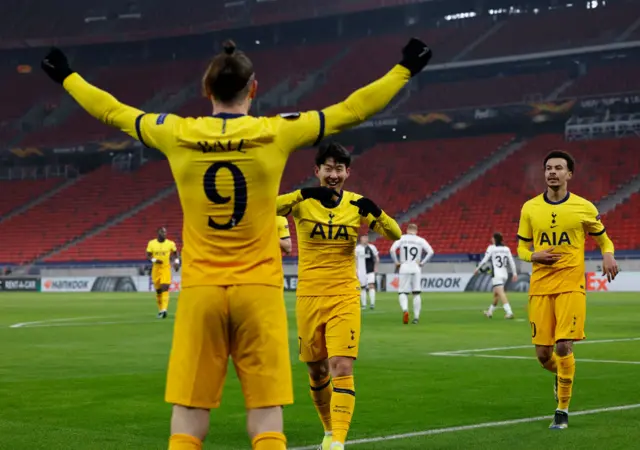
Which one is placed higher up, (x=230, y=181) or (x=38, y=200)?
(x=38, y=200)

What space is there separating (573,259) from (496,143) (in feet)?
150

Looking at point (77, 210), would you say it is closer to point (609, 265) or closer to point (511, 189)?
point (511, 189)

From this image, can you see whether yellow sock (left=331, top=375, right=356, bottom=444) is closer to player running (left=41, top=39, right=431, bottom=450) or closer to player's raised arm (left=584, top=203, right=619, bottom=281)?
player running (left=41, top=39, right=431, bottom=450)

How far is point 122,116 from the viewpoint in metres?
4.99

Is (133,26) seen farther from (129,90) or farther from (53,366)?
(53,366)

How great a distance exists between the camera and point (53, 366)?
15.0 m

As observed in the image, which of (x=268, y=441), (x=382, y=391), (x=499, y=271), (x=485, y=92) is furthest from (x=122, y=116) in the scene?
(x=485, y=92)

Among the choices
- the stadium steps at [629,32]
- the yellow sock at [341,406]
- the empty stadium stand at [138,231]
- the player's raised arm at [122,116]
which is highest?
the stadium steps at [629,32]

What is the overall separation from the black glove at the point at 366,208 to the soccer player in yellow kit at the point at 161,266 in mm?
18435

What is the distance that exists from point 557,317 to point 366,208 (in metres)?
2.46

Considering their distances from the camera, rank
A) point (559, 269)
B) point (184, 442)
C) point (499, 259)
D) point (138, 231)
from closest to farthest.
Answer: point (184, 442) < point (559, 269) < point (499, 259) < point (138, 231)

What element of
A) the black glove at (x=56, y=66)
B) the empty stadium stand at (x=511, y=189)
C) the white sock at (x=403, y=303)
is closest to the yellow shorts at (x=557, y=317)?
the black glove at (x=56, y=66)

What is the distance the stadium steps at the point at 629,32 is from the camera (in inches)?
2016

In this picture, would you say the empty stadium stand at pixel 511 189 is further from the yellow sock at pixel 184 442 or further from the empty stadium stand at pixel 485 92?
the yellow sock at pixel 184 442
